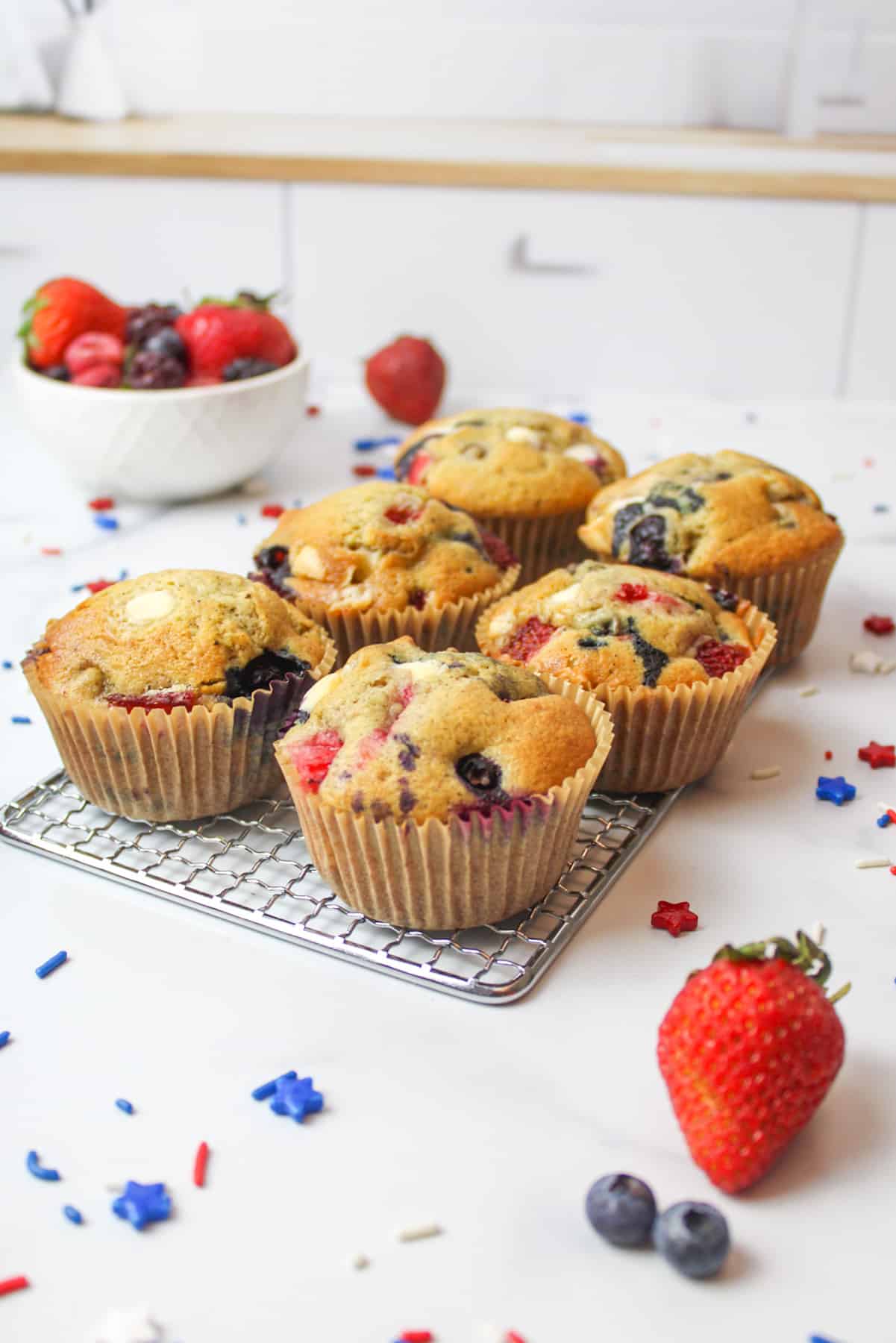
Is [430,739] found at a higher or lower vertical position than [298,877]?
higher

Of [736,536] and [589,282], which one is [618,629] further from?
[589,282]

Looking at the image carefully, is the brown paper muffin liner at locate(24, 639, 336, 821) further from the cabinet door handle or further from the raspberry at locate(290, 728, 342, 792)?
the cabinet door handle

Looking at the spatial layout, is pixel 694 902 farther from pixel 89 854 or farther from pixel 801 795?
pixel 89 854

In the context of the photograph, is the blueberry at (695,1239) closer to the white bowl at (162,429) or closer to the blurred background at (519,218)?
the white bowl at (162,429)

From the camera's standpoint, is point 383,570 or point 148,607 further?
point 383,570

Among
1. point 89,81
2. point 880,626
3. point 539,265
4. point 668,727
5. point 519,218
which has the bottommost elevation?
point 880,626

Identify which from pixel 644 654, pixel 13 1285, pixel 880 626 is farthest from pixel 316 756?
pixel 880 626
